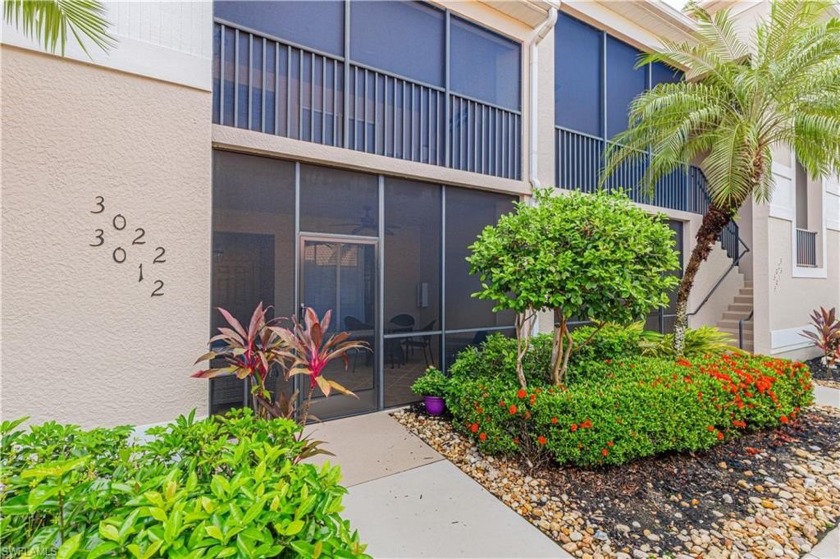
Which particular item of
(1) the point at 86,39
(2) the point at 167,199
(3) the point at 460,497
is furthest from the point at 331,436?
(1) the point at 86,39

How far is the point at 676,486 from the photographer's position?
140 inches

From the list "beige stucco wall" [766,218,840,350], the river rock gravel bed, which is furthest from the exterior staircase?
the river rock gravel bed

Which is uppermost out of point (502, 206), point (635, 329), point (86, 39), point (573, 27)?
point (573, 27)

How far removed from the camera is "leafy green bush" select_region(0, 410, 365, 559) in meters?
1.29

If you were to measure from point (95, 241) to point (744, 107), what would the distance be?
27.3ft

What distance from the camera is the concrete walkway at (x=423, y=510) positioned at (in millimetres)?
2771

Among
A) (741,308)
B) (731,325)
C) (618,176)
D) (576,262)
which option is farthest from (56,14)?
(741,308)

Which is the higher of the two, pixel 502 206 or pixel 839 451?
pixel 502 206

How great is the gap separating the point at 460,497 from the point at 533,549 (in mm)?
796

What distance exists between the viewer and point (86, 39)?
3279 millimetres

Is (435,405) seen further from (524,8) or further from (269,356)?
(524,8)

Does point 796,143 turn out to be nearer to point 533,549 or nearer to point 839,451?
point 839,451

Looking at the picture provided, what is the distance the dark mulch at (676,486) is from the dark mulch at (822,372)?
4429 millimetres
